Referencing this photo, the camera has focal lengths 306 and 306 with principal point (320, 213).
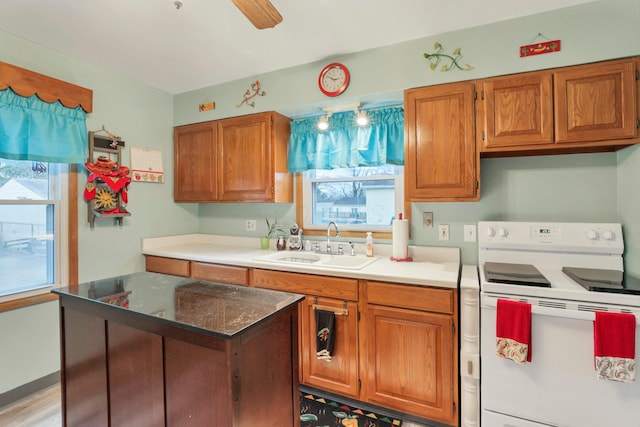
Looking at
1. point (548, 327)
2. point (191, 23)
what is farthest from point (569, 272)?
point (191, 23)

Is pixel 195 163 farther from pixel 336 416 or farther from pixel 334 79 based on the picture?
pixel 336 416

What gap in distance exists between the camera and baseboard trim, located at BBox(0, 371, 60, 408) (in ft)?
6.72

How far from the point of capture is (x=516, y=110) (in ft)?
5.98

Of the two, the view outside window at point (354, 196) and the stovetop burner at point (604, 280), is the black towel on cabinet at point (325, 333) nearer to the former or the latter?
the view outside window at point (354, 196)

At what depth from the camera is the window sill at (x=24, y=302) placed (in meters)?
2.05

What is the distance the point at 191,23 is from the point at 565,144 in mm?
2360

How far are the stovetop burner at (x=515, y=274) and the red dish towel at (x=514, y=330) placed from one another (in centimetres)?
11

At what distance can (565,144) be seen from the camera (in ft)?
5.70

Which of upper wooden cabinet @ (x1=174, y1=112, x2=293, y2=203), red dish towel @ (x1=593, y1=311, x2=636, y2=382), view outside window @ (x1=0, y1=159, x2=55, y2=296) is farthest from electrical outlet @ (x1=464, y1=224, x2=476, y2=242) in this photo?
view outside window @ (x1=0, y1=159, x2=55, y2=296)

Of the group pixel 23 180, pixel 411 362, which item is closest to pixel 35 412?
pixel 23 180

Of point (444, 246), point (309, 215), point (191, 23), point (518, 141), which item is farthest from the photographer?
point (309, 215)

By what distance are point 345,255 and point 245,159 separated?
1.23 meters

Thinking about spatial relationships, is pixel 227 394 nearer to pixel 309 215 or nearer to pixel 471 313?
pixel 471 313

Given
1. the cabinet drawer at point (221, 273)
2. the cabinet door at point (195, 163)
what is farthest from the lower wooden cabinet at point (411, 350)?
the cabinet door at point (195, 163)
